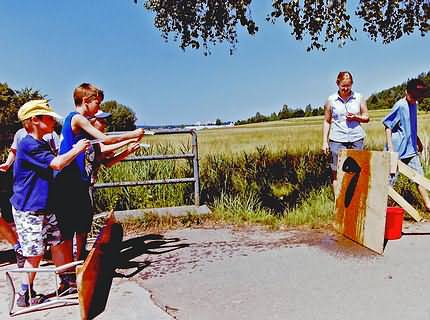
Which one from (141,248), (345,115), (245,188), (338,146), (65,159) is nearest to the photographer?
(65,159)

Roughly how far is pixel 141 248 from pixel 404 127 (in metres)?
3.68

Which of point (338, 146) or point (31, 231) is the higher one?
point (338, 146)

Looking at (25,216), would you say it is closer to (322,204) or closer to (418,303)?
(418,303)

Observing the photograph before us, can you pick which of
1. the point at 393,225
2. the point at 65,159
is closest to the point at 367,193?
the point at 393,225

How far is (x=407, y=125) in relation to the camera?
7.16 meters

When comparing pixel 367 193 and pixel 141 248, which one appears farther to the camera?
pixel 141 248

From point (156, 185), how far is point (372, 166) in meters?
3.79

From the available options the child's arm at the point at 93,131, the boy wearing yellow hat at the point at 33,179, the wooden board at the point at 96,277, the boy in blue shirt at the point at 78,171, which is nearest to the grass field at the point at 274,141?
the wooden board at the point at 96,277

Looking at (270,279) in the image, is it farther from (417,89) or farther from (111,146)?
(417,89)

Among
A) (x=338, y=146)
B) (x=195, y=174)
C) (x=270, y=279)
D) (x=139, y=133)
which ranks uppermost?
(x=139, y=133)

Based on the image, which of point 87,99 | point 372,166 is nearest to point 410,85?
point 372,166

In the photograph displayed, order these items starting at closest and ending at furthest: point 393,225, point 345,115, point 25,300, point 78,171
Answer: point 25,300
point 78,171
point 393,225
point 345,115

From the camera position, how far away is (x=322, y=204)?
7941 millimetres

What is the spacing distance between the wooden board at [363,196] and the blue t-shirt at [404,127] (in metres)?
1.03
